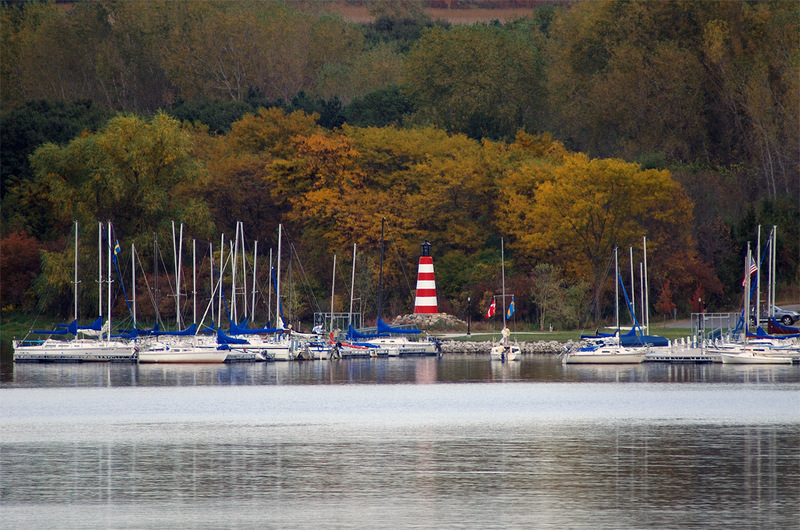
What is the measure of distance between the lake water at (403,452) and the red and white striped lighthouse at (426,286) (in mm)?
22319

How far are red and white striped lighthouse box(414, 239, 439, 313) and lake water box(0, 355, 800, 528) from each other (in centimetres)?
2232

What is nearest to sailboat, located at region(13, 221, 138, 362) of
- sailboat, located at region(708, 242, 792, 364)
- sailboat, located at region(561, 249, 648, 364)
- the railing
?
sailboat, located at region(561, 249, 648, 364)

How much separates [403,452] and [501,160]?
6219cm

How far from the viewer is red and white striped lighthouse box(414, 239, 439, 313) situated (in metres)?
83.9

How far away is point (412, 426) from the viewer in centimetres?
4112

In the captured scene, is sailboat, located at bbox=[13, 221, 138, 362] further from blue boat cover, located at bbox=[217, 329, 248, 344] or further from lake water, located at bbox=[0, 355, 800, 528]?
lake water, located at bbox=[0, 355, 800, 528]

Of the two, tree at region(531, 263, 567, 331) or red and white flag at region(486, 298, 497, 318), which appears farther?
tree at region(531, 263, 567, 331)

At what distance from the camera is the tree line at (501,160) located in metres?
86.9

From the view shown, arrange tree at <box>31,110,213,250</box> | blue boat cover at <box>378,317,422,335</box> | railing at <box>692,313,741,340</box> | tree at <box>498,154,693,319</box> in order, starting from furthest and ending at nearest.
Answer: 1. tree at <box>31,110,213,250</box>
2. tree at <box>498,154,693,319</box>
3. blue boat cover at <box>378,317,422,335</box>
4. railing at <box>692,313,741,340</box>

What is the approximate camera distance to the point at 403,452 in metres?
34.2

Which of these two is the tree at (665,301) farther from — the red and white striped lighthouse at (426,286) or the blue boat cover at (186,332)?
the blue boat cover at (186,332)

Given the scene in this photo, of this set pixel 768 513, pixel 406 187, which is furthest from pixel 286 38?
pixel 768 513

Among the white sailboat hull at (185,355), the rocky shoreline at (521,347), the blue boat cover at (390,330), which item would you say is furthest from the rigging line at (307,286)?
the white sailboat hull at (185,355)

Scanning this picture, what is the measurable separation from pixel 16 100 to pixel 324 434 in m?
97.6
